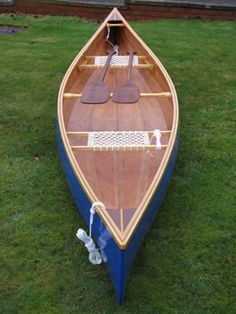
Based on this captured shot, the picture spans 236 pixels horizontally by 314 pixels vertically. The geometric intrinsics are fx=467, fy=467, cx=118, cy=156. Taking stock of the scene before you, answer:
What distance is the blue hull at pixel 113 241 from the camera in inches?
111

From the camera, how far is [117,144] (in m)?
3.94

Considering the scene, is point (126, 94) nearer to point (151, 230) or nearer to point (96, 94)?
A: point (96, 94)

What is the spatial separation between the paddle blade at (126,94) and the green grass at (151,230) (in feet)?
2.11

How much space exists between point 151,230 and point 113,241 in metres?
0.80

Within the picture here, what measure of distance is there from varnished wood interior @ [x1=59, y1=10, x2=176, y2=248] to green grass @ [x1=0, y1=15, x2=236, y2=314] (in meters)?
0.36

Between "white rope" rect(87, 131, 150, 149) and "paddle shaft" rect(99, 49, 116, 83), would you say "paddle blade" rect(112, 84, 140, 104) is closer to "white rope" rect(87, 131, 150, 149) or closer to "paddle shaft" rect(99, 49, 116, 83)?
"paddle shaft" rect(99, 49, 116, 83)

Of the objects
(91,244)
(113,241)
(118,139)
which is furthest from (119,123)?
(113,241)

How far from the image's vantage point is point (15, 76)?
6.33 m

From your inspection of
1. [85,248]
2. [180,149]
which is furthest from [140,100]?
[85,248]

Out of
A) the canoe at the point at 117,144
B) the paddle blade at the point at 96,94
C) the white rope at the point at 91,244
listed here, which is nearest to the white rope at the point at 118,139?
the canoe at the point at 117,144

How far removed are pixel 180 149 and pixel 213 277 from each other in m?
1.74

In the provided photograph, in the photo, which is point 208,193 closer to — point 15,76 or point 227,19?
point 15,76

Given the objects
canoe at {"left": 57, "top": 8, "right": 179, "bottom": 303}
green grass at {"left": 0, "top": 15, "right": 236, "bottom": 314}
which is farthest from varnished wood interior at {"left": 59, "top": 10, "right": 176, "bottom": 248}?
green grass at {"left": 0, "top": 15, "right": 236, "bottom": 314}

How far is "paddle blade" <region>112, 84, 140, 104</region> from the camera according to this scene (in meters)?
4.75
